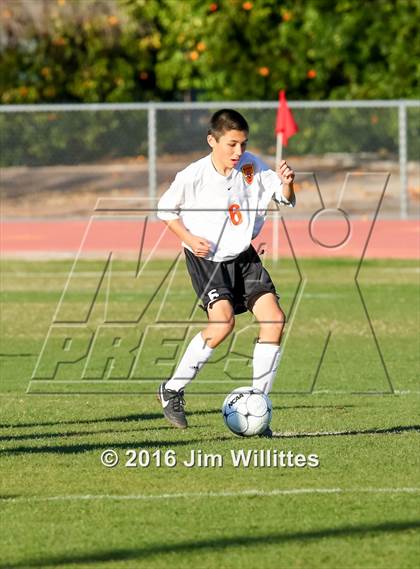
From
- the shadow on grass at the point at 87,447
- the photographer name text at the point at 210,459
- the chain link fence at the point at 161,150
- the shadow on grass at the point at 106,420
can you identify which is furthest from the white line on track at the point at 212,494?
the chain link fence at the point at 161,150

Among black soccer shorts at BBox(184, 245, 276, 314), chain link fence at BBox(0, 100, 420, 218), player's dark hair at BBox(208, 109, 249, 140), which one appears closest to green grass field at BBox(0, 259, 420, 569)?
black soccer shorts at BBox(184, 245, 276, 314)

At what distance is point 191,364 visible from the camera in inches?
364

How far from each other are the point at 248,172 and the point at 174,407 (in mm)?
1516

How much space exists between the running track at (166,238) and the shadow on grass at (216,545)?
15848mm

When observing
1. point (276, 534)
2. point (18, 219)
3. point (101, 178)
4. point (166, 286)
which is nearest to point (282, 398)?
point (276, 534)

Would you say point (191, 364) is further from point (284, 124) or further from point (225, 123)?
point (284, 124)

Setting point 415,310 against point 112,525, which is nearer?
point 112,525

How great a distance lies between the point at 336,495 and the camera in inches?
279

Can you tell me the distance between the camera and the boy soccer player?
29.7ft

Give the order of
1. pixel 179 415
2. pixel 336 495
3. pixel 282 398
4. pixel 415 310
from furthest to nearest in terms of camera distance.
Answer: pixel 415 310 < pixel 282 398 < pixel 179 415 < pixel 336 495

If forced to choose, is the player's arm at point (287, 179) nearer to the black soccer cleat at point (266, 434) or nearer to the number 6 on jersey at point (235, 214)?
the number 6 on jersey at point (235, 214)

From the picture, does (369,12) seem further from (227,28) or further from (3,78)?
(3,78)

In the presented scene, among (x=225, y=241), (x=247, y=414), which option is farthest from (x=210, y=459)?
(x=225, y=241)

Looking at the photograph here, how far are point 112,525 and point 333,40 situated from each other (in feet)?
89.4
